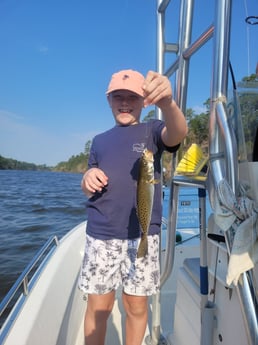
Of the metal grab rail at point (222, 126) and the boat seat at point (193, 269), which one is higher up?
the metal grab rail at point (222, 126)

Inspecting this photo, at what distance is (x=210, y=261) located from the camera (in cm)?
149

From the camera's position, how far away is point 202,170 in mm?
1467

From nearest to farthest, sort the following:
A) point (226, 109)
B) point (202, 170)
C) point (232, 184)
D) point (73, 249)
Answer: point (232, 184) → point (226, 109) → point (202, 170) → point (73, 249)

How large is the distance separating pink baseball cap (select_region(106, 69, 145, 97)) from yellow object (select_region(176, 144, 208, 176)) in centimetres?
48

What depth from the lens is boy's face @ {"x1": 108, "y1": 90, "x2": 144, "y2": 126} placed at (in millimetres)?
1817

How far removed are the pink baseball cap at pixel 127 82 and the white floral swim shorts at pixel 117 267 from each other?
2.97 ft

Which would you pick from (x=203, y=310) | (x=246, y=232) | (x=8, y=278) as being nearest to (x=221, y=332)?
(x=203, y=310)

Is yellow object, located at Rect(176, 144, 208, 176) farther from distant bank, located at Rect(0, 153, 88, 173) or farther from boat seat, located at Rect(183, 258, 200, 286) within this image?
distant bank, located at Rect(0, 153, 88, 173)

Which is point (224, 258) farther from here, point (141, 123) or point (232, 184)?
point (141, 123)

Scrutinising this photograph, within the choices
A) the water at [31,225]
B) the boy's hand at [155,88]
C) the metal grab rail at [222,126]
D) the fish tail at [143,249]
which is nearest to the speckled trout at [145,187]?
the fish tail at [143,249]

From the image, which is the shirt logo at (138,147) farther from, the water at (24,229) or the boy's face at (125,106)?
the water at (24,229)

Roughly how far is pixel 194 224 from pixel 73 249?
1.90 m

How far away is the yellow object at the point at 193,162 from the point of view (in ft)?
4.83

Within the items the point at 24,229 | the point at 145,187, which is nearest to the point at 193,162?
the point at 145,187
